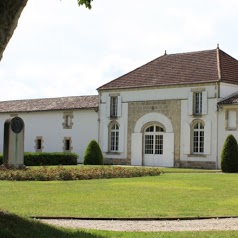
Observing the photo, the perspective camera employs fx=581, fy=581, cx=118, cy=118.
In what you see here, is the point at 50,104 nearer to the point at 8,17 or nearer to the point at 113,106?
the point at 113,106

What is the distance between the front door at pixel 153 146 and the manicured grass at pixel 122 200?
1649 centimetres

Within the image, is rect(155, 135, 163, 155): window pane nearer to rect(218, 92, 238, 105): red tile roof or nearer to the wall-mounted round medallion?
rect(218, 92, 238, 105): red tile roof

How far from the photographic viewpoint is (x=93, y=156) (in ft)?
119

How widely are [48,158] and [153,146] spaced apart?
6708mm

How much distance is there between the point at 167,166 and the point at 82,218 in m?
24.9

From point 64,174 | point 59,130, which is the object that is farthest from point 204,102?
point 64,174

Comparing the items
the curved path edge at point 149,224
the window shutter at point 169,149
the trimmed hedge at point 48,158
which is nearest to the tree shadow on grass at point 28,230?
the curved path edge at point 149,224

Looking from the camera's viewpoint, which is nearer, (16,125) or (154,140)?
(16,125)

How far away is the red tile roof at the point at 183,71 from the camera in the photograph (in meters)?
35.4

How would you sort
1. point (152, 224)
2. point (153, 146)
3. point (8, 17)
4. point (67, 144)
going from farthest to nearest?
point (67, 144) < point (153, 146) < point (152, 224) < point (8, 17)

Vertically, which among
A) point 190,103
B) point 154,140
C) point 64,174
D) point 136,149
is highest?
point 190,103

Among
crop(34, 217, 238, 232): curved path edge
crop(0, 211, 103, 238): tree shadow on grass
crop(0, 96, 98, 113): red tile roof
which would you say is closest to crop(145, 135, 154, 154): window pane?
crop(0, 96, 98, 113): red tile roof

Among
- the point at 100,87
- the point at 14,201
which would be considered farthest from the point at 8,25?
the point at 100,87

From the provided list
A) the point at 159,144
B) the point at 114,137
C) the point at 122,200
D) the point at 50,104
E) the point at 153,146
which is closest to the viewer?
the point at 122,200
